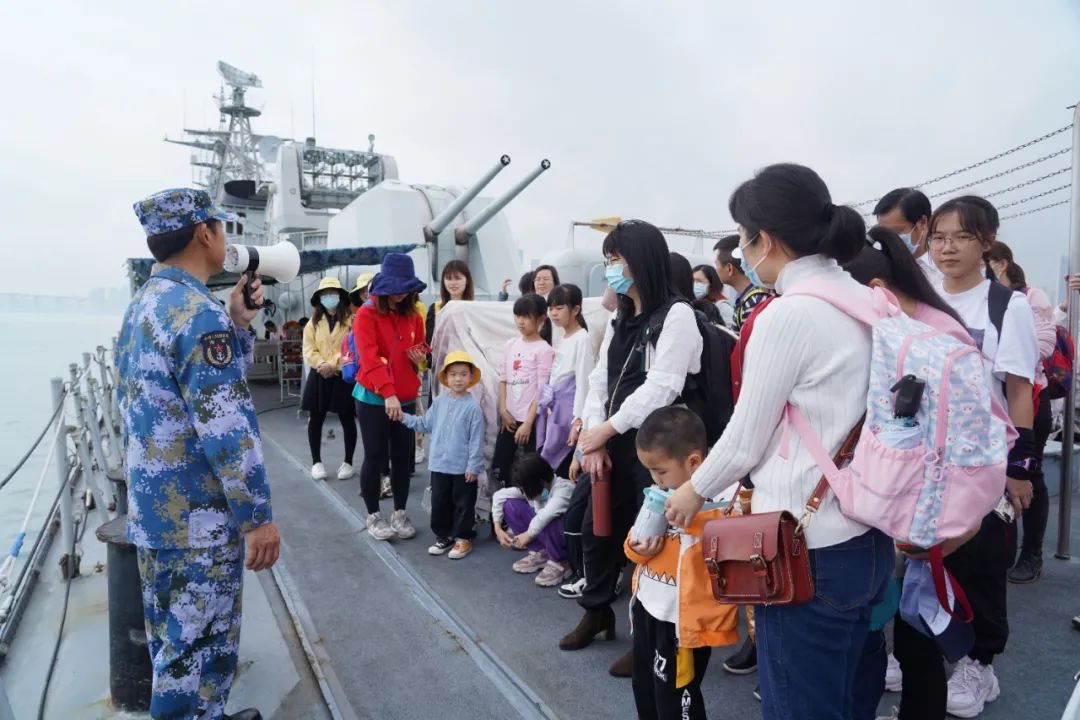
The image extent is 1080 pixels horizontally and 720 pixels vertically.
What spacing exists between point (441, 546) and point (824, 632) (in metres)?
3.04

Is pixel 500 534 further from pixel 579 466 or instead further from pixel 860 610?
pixel 860 610

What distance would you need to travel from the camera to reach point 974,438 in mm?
1244

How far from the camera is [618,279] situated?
2600 mm

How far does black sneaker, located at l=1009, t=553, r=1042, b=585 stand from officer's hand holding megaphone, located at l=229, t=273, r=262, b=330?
4040mm

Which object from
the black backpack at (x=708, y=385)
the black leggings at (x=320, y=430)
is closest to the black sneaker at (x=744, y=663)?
the black backpack at (x=708, y=385)

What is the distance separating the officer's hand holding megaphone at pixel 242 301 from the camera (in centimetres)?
245

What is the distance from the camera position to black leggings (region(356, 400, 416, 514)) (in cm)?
423

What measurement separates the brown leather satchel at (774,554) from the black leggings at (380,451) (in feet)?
10.3

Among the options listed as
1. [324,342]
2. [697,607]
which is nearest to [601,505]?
[697,607]

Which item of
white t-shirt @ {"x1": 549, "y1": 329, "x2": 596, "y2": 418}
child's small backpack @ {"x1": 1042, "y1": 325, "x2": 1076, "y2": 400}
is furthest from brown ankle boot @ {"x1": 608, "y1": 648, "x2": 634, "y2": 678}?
child's small backpack @ {"x1": 1042, "y1": 325, "x2": 1076, "y2": 400}

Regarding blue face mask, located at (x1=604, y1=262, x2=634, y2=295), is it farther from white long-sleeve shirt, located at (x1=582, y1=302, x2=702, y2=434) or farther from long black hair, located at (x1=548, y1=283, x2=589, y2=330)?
long black hair, located at (x1=548, y1=283, x2=589, y2=330)

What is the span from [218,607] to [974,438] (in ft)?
6.96

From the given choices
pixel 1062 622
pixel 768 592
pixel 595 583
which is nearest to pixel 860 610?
pixel 768 592

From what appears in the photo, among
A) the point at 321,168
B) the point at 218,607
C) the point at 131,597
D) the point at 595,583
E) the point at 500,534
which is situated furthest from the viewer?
the point at 321,168
